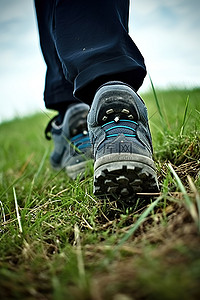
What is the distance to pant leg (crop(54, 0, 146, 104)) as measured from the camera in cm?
96

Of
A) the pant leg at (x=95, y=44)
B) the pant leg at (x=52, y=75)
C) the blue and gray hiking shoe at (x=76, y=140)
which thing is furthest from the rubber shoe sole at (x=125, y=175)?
the pant leg at (x=52, y=75)

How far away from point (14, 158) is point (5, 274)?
7.35 ft

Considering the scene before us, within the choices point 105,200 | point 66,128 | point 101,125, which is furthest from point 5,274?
point 66,128

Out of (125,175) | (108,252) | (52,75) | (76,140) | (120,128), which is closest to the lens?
(108,252)

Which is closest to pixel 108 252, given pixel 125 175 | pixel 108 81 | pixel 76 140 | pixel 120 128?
A: pixel 125 175

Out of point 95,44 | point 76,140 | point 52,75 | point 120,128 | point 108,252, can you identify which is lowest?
point 76,140

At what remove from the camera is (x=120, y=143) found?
84 centimetres

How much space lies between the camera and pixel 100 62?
96 centimetres

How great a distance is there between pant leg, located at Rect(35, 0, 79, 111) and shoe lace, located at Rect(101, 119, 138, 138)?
625 mm

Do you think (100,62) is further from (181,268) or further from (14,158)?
(14,158)

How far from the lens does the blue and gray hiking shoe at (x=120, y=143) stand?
0.79 m

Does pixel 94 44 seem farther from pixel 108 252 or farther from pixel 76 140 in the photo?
pixel 108 252

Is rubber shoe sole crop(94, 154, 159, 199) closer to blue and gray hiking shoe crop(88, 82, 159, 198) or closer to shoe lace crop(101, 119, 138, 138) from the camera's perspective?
blue and gray hiking shoe crop(88, 82, 159, 198)

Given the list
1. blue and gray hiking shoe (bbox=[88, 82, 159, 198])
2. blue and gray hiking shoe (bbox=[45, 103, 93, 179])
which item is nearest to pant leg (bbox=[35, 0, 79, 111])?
blue and gray hiking shoe (bbox=[45, 103, 93, 179])
